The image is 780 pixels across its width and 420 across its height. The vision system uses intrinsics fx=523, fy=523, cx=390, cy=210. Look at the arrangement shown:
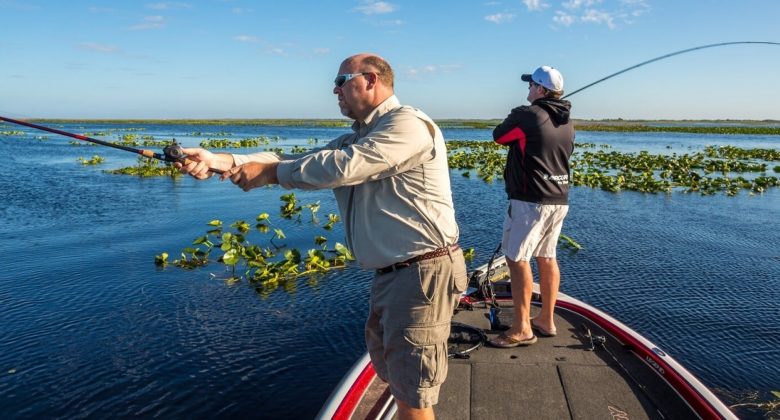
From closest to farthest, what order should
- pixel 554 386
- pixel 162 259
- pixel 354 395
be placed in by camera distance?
pixel 354 395, pixel 554 386, pixel 162 259

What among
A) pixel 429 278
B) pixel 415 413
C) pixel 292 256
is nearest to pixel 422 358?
pixel 415 413

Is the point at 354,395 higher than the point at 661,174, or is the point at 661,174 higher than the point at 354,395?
the point at 661,174

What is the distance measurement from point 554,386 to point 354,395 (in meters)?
1.59

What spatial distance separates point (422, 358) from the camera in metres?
2.84

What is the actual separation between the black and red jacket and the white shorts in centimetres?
8

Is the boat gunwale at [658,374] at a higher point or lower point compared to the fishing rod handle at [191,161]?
lower

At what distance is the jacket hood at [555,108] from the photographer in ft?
15.3

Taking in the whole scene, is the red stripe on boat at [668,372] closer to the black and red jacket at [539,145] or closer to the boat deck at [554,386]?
the boat deck at [554,386]

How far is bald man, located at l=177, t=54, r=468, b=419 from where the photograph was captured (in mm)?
2740

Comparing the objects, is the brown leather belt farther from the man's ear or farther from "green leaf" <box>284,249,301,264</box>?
"green leaf" <box>284,249,301,264</box>

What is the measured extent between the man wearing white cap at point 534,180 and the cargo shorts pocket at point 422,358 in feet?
6.89

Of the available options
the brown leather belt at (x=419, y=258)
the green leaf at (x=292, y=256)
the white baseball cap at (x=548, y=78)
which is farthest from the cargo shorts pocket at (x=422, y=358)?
the green leaf at (x=292, y=256)

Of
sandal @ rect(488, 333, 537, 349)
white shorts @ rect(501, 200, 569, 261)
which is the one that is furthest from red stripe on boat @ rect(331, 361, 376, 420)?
white shorts @ rect(501, 200, 569, 261)

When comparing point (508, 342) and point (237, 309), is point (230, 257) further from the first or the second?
point (508, 342)
